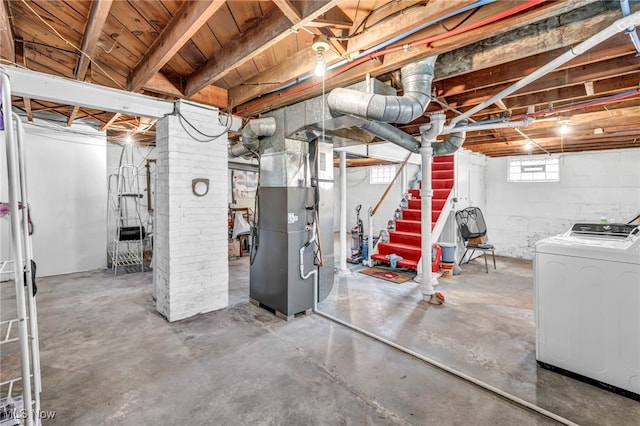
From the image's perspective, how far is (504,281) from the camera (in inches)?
201

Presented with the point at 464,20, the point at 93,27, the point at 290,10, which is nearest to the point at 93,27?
the point at 93,27

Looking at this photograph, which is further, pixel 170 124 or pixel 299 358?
pixel 170 124

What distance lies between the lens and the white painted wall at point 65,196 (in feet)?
16.4

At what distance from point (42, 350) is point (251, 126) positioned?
299cm

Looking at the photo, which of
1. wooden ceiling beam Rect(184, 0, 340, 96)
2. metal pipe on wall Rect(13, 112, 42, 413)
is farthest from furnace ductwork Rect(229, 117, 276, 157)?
metal pipe on wall Rect(13, 112, 42, 413)

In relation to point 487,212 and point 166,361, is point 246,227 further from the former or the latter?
point 487,212

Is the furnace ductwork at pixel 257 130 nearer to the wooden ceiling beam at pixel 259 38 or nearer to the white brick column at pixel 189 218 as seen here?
the white brick column at pixel 189 218

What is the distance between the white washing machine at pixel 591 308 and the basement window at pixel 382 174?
759 centimetres

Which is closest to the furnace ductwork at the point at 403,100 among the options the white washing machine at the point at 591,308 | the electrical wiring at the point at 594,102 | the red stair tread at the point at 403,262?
the white washing machine at the point at 591,308

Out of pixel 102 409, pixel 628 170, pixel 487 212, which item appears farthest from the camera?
pixel 487 212

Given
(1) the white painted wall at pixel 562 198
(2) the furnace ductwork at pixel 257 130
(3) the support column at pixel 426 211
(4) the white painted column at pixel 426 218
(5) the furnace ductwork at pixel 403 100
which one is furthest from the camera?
(1) the white painted wall at pixel 562 198

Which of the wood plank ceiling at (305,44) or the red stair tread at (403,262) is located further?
the red stair tread at (403,262)

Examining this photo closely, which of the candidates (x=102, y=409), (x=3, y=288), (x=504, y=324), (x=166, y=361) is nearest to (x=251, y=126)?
(x=166, y=361)

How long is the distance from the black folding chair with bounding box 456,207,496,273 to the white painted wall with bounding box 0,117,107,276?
6.98 meters
